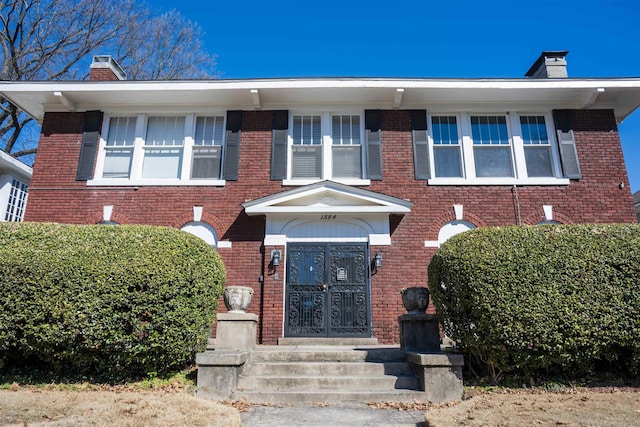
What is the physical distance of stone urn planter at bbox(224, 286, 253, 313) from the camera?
6.75 m

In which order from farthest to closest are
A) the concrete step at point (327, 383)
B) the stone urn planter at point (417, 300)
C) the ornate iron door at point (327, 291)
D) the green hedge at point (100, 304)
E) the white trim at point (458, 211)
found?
1. the white trim at point (458, 211)
2. the ornate iron door at point (327, 291)
3. the stone urn planter at point (417, 300)
4. the concrete step at point (327, 383)
5. the green hedge at point (100, 304)

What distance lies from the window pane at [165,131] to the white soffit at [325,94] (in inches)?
11.8

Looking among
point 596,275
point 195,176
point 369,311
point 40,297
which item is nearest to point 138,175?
point 195,176

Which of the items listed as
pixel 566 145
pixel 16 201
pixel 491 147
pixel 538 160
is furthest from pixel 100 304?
pixel 566 145

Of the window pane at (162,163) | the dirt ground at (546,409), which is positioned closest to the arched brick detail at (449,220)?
the dirt ground at (546,409)

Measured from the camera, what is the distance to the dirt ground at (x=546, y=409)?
14.4 feet

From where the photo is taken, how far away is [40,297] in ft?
19.3

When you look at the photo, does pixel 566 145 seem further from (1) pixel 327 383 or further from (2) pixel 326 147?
(1) pixel 327 383

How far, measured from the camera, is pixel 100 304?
5855mm

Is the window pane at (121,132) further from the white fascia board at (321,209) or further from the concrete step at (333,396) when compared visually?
the concrete step at (333,396)

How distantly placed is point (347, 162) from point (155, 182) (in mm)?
4359

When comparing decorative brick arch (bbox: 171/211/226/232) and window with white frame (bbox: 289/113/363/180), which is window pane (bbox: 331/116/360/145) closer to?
window with white frame (bbox: 289/113/363/180)

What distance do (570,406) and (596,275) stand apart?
1.88m

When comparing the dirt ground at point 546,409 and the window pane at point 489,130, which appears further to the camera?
the window pane at point 489,130
